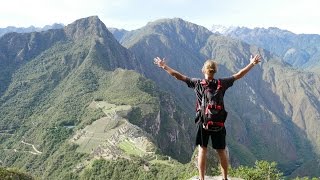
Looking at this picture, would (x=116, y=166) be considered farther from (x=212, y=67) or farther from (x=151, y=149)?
(x=212, y=67)

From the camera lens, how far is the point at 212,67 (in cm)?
1744

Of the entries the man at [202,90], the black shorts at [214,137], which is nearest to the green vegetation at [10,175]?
the man at [202,90]

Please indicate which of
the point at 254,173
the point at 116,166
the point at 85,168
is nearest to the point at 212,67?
the point at 254,173

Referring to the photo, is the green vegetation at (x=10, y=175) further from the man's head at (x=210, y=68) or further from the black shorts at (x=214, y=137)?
the man's head at (x=210, y=68)

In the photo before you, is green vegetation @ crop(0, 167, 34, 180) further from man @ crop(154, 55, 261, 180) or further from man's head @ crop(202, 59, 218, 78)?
man's head @ crop(202, 59, 218, 78)

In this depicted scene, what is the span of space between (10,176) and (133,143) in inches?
2543

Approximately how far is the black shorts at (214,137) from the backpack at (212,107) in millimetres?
376

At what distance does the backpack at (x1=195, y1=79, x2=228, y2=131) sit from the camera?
17281mm

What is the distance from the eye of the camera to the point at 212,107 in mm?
17281

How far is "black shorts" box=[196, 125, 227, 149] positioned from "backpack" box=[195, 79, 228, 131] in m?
0.38

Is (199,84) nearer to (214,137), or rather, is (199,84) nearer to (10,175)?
(214,137)

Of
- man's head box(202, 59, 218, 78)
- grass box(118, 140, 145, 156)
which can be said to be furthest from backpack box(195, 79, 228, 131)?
grass box(118, 140, 145, 156)

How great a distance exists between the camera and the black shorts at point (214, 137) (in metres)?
17.9

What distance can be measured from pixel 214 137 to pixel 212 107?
4.58 ft
